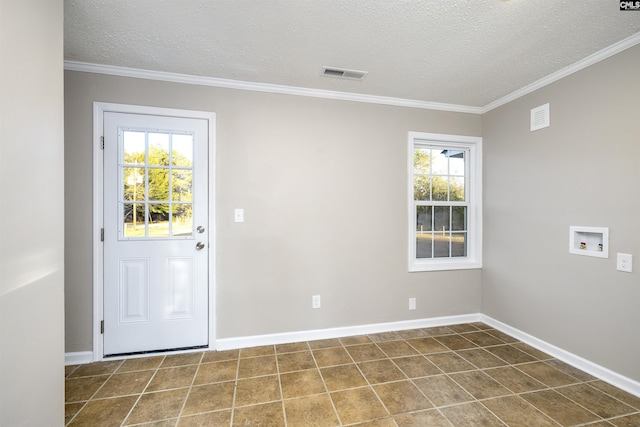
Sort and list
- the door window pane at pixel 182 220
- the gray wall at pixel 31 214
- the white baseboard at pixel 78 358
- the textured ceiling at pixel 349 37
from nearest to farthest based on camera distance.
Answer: the gray wall at pixel 31 214
the textured ceiling at pixel 349 37
the white baseboard at pixel 78 358
the door window pane at pixel 182 220

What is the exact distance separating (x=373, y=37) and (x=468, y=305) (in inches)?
117

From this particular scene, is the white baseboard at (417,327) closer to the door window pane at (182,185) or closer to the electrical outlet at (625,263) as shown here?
the electrical outlet at (625,263)

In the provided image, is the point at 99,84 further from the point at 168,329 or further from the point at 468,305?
the point at 468,305

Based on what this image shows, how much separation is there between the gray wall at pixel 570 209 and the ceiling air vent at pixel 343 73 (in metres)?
1.72

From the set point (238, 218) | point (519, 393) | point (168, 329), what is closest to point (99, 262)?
point (168, 329)

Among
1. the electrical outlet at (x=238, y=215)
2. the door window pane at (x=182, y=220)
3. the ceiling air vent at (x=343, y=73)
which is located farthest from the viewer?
the electrical outlet at (x=238, y=215)

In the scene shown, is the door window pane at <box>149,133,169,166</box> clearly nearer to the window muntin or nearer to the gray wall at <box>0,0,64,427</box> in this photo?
the window muntin

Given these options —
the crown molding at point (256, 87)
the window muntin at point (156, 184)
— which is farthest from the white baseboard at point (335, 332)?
the crown molding at point (256, 87)

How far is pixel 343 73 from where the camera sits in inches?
95.5

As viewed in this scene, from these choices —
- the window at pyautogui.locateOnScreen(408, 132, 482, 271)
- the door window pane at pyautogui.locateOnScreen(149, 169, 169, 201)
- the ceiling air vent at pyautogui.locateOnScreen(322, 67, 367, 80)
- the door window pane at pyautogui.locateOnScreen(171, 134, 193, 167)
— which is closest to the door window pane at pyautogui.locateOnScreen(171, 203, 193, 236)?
the door window pane at pyautogui.locateOnScreen(149, 169, 169, 201)

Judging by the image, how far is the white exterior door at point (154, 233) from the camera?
2.38 meters

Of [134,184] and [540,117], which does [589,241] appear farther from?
[134,184]

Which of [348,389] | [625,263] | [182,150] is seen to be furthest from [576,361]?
[182,150]

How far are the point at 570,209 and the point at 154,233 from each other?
12.0 feet
